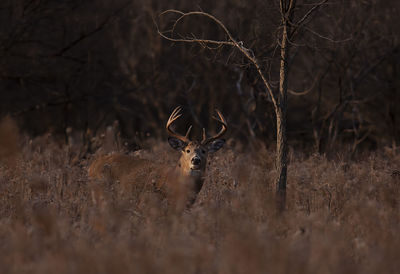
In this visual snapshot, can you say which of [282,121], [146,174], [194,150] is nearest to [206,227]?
[282,121]

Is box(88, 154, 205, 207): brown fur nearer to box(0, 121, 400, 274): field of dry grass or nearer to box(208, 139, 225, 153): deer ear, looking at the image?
box(0, 121, 400, 274): field of dry grass

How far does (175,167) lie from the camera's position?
9.06 metres

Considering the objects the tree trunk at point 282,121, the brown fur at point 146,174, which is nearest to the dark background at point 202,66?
the tree trunk at point 282,121


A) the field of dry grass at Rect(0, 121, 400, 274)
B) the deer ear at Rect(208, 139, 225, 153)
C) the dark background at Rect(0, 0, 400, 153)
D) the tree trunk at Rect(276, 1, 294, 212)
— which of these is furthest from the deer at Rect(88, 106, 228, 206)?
the dark background at Rect(0, 0, 400, 153)

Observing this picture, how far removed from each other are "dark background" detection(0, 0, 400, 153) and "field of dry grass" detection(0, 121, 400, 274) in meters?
3.88

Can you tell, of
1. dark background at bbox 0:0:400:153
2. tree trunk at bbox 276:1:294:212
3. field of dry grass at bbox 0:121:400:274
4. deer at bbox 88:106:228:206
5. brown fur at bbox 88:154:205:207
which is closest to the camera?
field of dry grass at bbox 0:121:400:274

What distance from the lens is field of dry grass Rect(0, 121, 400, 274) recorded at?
15.0 feet

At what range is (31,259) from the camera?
505cm

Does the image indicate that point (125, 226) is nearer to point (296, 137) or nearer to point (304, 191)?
point (304, 191)

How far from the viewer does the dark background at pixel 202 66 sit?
566 inches

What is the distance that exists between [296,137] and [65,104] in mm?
7668

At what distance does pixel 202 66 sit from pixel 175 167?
38.2ft

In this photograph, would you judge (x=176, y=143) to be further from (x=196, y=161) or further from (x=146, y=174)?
(x=196, y=161)

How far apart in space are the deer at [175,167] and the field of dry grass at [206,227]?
28 cm
